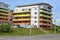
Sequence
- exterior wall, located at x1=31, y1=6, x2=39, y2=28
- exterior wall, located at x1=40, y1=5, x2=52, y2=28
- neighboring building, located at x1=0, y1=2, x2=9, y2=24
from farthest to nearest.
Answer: neighboring building, located at x1=0, y1=2, x2=9, y2=24, exterior wall, located at x1=40, y1=5, x2=52, y2=28, exterior wall, located at x1=31, y1=6, x2=39, y2=28

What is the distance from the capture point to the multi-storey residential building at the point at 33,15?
87.2m

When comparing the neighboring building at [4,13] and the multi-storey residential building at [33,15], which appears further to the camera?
the neighboring building at [4,13]

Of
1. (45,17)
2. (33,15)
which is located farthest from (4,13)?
(45,17)

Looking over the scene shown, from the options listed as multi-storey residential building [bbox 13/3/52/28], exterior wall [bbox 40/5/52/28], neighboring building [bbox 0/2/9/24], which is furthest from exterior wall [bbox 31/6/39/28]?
neighboring building [bbox 0/2/9/24]

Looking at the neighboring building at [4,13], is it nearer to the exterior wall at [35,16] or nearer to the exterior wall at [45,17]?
the exterior wall at [35,16]

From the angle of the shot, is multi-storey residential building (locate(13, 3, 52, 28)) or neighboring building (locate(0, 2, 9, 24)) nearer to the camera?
multi-storey residential building (locate(13, 3, 52, 28))

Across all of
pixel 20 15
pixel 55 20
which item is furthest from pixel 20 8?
pixel 55 20

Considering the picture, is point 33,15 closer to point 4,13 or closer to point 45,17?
point 45,17

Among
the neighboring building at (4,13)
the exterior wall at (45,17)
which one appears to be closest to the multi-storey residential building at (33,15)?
the exterior wall at (45,17)

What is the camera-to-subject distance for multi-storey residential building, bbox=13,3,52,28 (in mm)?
87250

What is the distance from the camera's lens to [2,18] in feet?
323

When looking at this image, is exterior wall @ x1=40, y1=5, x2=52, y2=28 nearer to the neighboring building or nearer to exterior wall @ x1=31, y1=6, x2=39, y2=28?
exterior wall @ x1=31, y1=6, x2=39, y2=28

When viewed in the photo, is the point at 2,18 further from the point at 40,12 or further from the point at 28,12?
the point at 40,12

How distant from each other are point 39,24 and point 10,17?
2314cm
